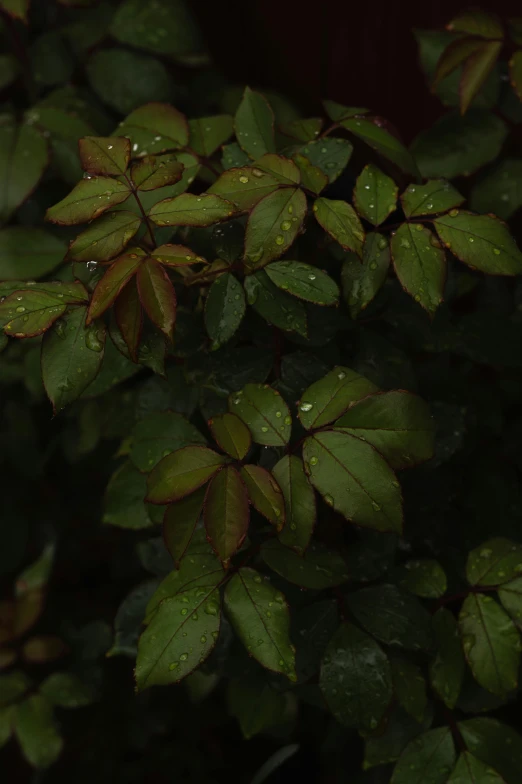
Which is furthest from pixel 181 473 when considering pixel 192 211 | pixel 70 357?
pixel 192 211

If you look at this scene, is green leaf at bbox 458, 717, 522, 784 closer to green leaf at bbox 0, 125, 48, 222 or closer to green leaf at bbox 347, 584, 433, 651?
green leaf at bbox 347, 584, 433, 651

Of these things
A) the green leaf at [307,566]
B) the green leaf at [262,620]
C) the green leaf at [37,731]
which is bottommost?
the green leaf at [37,731]

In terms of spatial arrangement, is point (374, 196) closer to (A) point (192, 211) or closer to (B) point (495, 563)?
(A) point (192, 211)

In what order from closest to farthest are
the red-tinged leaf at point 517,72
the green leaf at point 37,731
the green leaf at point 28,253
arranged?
the red-tinged leaf at point 517,72
the green leaf at point 28,253
the green leaf at point 37,731

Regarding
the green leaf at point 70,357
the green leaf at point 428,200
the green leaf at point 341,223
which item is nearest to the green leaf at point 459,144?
the green leaf at point 428,200

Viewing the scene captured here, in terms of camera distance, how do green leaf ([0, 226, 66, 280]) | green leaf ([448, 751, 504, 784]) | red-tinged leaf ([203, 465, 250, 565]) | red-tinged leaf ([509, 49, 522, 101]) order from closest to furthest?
red-tinged leaf ([203, 465, 250, 565]), green leaf ([448, 751, 504, 784]), red-tinged leaf ([509, 49, 522, 101]), green leaf ([0, 226, 66, 280])

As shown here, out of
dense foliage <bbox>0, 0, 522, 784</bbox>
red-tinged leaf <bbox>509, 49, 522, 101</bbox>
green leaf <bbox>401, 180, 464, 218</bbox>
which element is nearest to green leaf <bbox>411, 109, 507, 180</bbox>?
dense foliage <bbox>0, 0, 522, 784</bbox>

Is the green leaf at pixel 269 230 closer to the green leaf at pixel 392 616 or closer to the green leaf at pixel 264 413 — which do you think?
the green leaf at pixel 264 413
